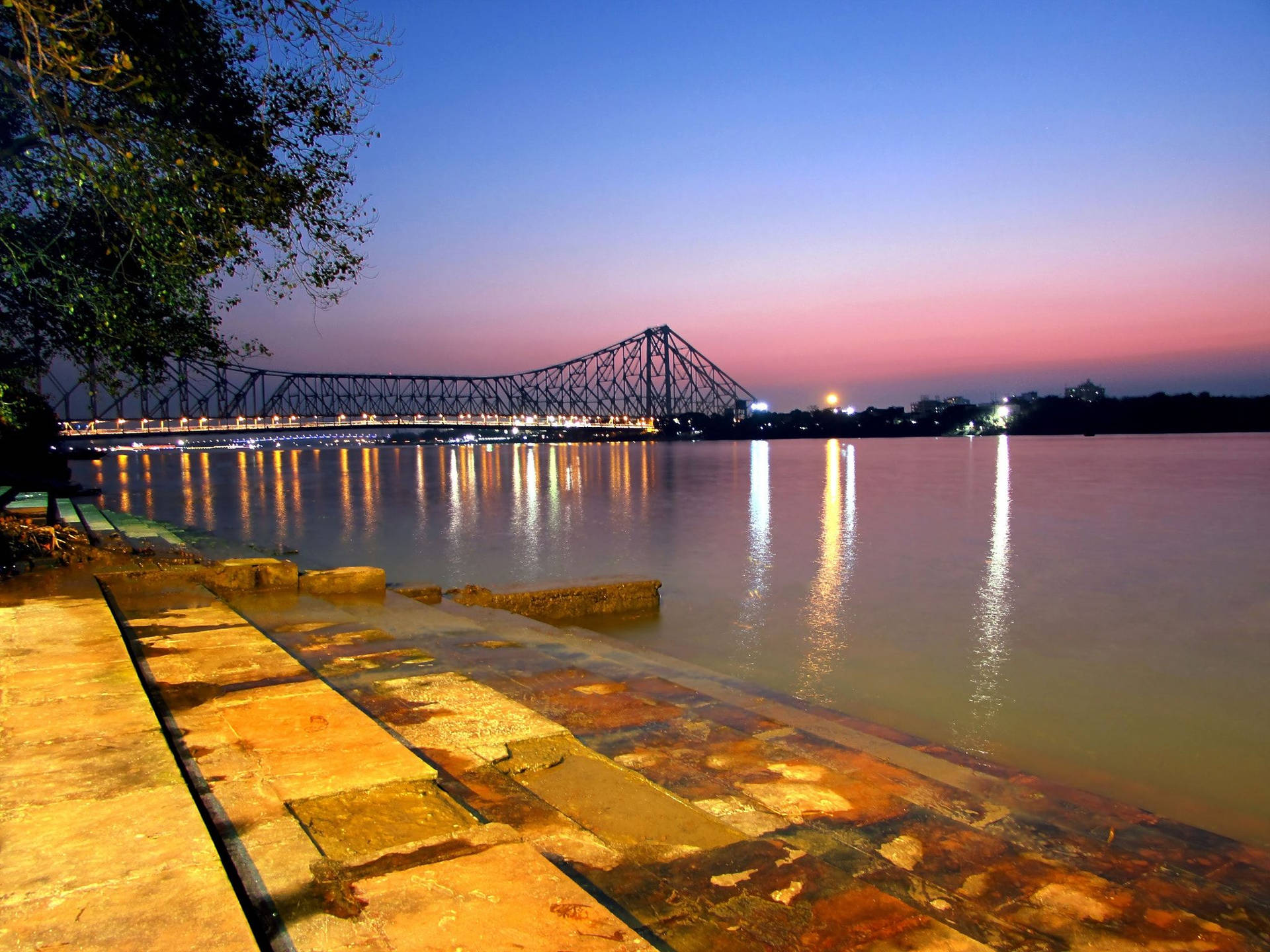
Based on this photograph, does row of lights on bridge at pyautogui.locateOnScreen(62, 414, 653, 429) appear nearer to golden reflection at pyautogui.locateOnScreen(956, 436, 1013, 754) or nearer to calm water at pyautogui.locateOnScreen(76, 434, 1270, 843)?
calm water at pyautogui.locateOnScreen(76, 434, 1270, 843)

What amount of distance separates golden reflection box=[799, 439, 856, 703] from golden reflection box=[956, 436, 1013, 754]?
1539 mm

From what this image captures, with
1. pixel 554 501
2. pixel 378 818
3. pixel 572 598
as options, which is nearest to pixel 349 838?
pixel 378 818

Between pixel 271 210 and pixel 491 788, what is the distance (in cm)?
639

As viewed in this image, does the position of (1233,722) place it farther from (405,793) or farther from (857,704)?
(405,793)

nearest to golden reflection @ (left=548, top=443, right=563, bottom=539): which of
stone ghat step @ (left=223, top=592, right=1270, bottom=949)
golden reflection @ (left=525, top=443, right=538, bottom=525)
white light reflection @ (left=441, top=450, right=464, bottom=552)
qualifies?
golden reflection @ (left=525, top=443, right=538, bottom=525)

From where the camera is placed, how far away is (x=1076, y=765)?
285 inches

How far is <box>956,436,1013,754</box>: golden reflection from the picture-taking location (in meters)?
8.05

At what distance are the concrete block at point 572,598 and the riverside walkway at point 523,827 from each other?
5.44 metres

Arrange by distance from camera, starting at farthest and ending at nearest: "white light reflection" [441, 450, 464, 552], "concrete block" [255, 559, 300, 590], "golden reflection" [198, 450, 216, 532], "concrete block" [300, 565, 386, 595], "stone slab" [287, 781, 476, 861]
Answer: "golden reflection" [198, 450, 216, 532] → "white light reflection" [441, 450, 464, 552] → "concrete block" [300, 565, 386, 595] → "concrete block" [255, 559, 300, 590] → "stone slab" [287, 781, 476, 861]

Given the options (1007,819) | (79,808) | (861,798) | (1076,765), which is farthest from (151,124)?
(1076,765)

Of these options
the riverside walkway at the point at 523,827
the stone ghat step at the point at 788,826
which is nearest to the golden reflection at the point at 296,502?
the riverside walkway at the point at 523,827

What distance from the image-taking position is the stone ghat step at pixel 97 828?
2314 millimetres

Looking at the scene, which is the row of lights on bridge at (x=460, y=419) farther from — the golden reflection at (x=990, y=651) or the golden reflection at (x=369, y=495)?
the golden reflection at (x=990, y=651)

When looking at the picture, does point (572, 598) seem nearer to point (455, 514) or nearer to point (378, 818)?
point (378, 818)
